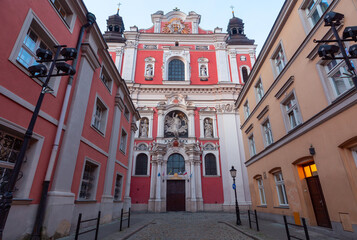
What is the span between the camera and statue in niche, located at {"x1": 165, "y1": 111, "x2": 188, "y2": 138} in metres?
23.4

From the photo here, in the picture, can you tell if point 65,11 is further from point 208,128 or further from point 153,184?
point 208,128

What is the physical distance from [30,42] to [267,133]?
39.9 ft

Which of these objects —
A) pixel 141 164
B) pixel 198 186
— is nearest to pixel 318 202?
pixel 198 186

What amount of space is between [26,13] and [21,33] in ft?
2.31

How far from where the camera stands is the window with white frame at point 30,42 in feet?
17.7

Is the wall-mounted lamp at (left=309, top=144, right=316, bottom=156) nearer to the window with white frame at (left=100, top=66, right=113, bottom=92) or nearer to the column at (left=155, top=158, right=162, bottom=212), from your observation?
the window with white frame at (left=100, top=66, right=113, bottom=92)

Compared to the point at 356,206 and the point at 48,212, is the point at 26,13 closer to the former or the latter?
the point at 48,212

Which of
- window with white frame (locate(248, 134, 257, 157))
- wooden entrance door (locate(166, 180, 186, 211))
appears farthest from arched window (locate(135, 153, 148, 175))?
window with white frame (locate(248, 134, 257, 157))

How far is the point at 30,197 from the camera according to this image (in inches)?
221

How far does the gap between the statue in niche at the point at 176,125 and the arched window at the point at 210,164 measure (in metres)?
3.69

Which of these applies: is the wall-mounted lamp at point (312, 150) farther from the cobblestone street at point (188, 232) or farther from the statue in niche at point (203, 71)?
the statue in niche at point (203, 71)

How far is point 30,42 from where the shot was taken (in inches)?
243

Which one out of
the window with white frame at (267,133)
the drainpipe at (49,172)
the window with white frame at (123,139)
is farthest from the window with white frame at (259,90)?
the drainpipe at (49,172)

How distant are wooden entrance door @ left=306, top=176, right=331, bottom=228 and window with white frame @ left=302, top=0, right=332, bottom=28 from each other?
6412 millimetres
